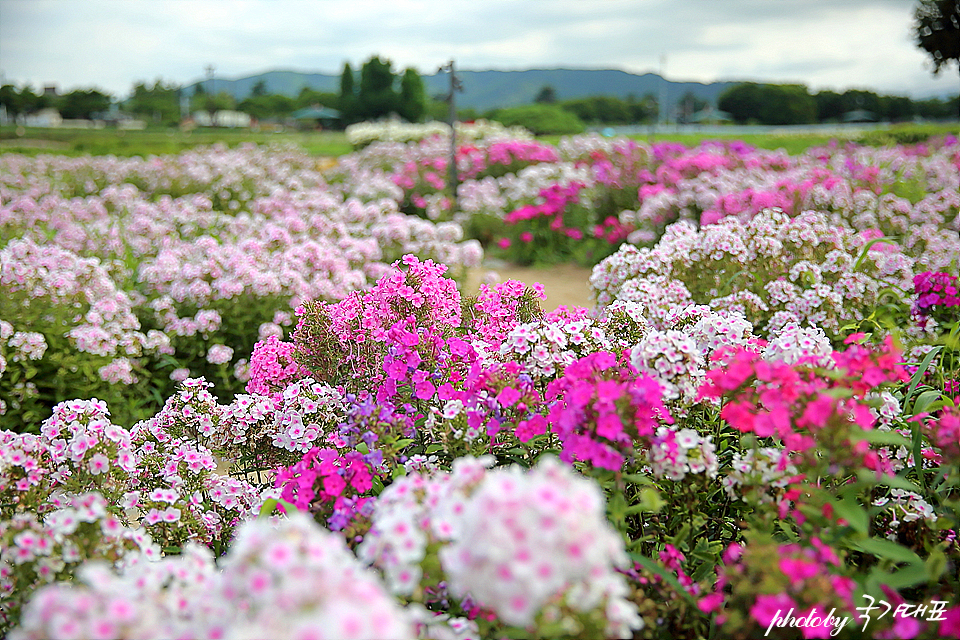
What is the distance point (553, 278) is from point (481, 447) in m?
6.09

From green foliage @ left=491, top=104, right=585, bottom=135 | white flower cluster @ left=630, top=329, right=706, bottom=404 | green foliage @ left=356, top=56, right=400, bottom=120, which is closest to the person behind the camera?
white flower cluster @ left=630, top=329, right=706, bottom=404

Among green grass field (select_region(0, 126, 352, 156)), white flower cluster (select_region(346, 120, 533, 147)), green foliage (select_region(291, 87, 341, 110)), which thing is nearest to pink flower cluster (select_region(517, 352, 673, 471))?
white flower cluster (select_region(346, 120, 533, 147))

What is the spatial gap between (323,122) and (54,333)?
258 feet

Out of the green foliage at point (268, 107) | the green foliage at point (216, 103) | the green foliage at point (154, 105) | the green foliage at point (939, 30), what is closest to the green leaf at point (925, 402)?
the green foliage at point (939, 30)

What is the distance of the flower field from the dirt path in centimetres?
227

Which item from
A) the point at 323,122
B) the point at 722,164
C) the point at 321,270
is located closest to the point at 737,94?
the point at 323,122

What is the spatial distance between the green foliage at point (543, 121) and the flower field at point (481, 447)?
39842 mm

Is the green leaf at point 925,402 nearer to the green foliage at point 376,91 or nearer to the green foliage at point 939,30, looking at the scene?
the green foliage at point 939,30

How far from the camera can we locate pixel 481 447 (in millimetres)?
2299

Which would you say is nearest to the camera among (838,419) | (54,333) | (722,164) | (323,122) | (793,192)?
(838,419)

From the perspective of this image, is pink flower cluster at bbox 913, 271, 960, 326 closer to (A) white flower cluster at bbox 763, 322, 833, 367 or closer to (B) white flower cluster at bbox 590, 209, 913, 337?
(B) white flower cluster at bbox 590, 209, 913, 337

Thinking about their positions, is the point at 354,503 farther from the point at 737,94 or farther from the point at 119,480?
the point at 737,94

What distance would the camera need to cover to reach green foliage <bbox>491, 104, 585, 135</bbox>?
43969 mm

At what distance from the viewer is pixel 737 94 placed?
267 ft
